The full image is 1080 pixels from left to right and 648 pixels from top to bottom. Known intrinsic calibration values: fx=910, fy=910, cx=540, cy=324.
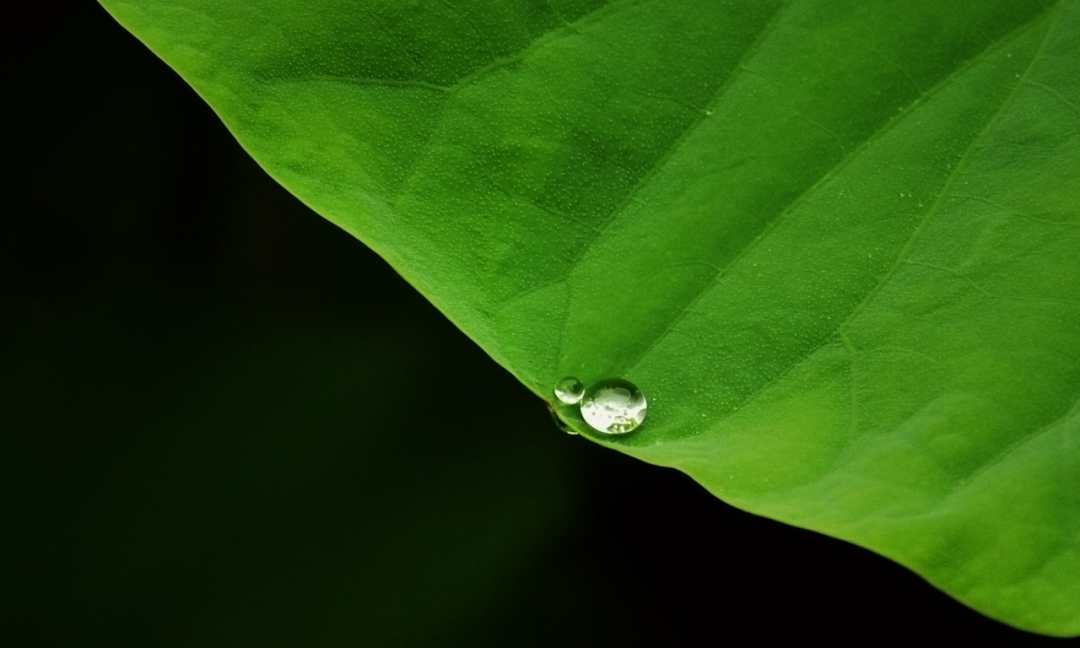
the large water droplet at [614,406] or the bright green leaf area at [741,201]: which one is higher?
the bright green leaf area at [741,201]

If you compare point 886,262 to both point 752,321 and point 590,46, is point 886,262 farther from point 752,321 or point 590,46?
point 590,46

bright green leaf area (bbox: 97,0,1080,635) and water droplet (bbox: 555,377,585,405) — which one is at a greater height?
bright green leaf area (bbox: 97,0,1080,635)

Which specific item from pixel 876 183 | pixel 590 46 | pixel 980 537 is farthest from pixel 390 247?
pixel 980 537

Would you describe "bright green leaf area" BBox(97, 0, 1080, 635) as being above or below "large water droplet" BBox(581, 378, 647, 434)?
above

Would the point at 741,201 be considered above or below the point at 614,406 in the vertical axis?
above
